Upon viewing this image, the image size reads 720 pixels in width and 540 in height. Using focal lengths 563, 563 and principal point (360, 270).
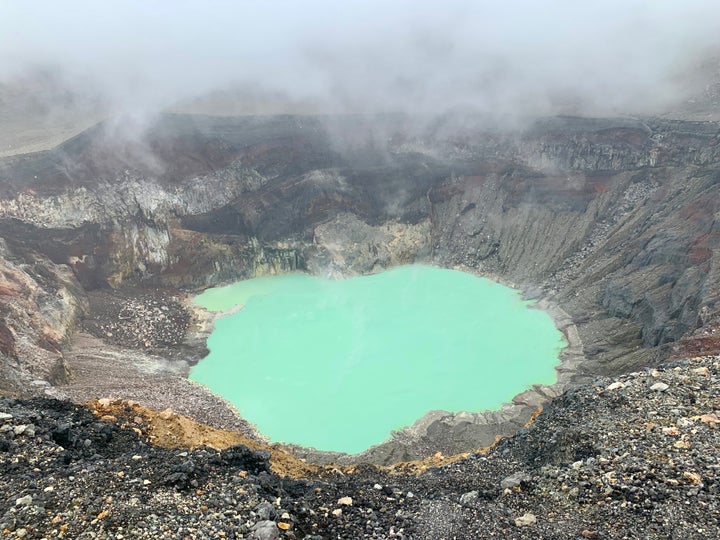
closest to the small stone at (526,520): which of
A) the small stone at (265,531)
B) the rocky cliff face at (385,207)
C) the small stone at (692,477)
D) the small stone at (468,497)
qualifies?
the small stone at (468,497)

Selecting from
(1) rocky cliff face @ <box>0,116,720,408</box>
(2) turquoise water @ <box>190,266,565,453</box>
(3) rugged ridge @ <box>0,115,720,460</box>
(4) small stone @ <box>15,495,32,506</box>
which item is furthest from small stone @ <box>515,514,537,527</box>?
(1) rocky cliff face @ <box>0,116,720,408</box>

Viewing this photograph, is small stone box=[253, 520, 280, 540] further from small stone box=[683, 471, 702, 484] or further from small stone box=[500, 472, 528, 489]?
small stone box=[683, 471, 702, 484]

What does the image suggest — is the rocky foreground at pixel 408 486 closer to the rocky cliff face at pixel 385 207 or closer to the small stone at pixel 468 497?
the small stone at pixel 468 497

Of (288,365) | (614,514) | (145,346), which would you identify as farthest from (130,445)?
(145,346)

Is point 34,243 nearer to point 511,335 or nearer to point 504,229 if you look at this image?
point 511,335

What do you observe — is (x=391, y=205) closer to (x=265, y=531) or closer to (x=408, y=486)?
(x=408, y=486)

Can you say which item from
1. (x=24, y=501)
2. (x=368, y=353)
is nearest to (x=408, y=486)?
(x=24, y=501)
